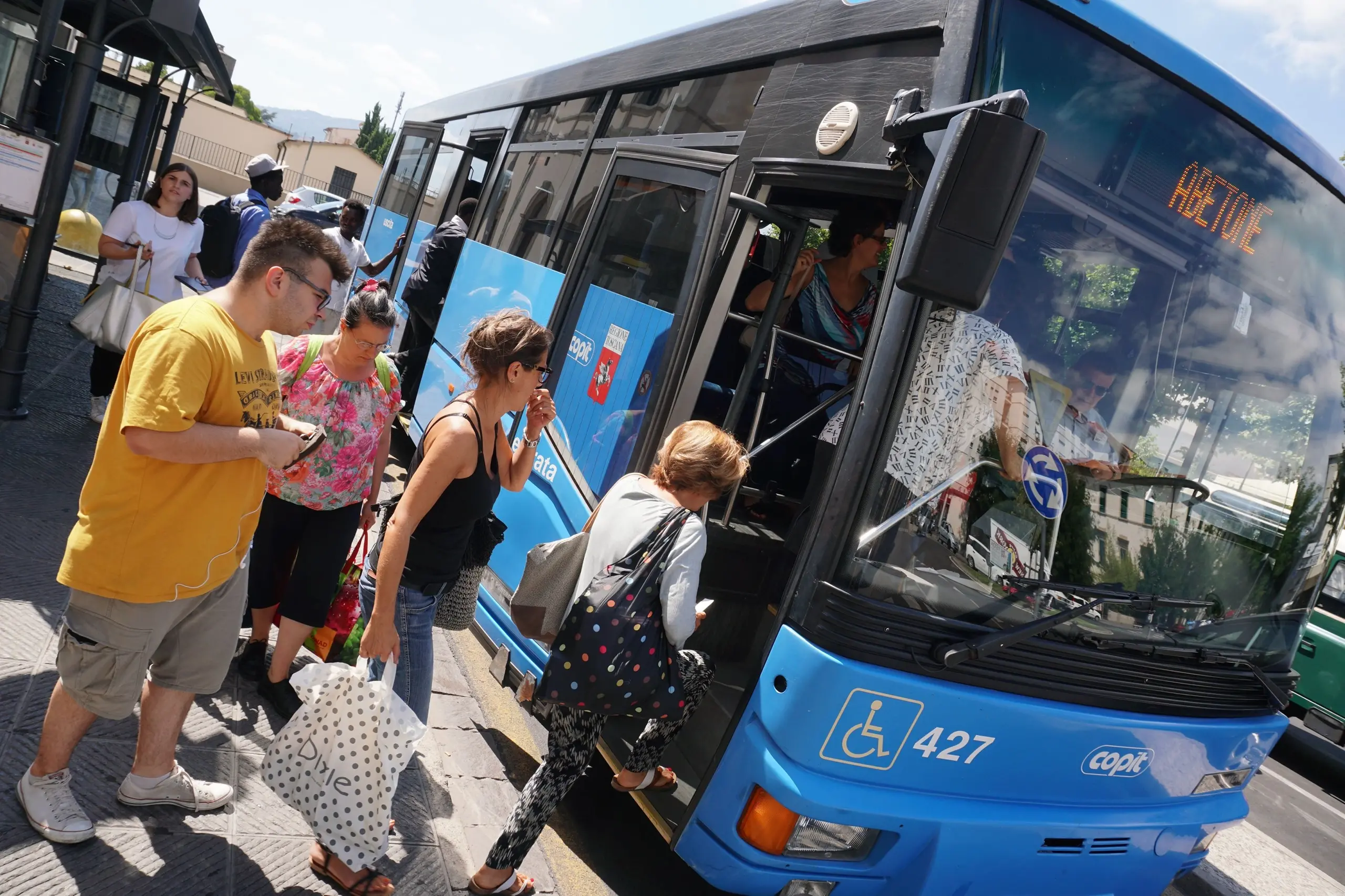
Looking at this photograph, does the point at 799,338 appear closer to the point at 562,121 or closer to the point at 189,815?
the point at 189,815

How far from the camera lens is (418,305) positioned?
7887 mm

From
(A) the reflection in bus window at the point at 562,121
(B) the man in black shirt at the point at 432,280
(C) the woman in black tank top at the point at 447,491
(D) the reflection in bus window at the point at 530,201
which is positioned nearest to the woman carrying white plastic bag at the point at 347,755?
(C) the woman in black tank top at the point at 447,491

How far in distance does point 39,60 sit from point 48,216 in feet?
3.16

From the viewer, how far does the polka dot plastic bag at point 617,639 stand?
300 cm

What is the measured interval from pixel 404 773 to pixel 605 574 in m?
1.47

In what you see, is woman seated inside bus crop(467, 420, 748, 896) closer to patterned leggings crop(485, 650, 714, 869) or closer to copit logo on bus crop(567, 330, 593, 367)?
patterned leggings crop(485, 650, 714, 869)

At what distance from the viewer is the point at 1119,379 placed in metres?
3.14

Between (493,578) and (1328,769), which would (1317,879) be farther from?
(493,578)

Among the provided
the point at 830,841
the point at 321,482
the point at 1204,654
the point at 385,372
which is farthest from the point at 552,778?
the point at 1204,654

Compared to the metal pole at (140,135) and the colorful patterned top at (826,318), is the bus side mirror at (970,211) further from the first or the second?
the metal pole at (140,135)

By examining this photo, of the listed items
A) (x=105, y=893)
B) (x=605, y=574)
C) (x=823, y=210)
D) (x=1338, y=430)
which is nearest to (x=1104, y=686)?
(x=1338, y=430)

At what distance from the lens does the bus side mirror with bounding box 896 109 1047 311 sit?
251 cm

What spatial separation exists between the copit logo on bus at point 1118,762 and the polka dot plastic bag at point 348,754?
2164mm

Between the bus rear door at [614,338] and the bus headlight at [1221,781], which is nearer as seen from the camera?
the bus headlight at [1221,781]
